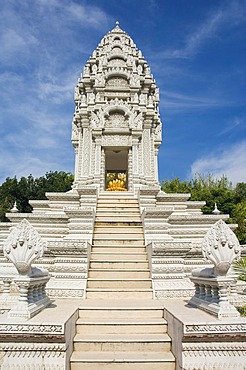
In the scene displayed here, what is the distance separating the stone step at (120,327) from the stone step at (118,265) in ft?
7.63

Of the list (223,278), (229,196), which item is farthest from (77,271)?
(229,196)

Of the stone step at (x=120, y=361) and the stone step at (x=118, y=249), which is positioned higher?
A: the stone step at (x=118, y=249)

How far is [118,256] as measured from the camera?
7.56m

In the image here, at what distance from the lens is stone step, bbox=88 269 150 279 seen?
6.98 metres

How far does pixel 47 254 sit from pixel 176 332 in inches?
Answer: 182

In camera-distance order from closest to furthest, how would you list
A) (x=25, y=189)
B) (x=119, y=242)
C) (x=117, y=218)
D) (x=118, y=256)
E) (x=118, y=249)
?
(x=118, y=256)
(x=118, y=249)
(x=119, y=242)
(x=117, y=218)
(x=25, y=189)

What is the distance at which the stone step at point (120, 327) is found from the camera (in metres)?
4.82

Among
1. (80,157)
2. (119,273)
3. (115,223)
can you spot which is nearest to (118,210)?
(115,223)

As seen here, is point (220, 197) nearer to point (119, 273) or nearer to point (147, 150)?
point (147, 150)

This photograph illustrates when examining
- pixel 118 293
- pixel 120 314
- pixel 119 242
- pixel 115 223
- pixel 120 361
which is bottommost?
pixel 120 361

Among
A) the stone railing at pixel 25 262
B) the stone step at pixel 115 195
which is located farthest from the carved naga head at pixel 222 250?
the stone step at pixel 115 195

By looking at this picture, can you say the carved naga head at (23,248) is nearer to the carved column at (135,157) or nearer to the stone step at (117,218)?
the stone step at (117,218)

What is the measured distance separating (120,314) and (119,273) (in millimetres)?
1792

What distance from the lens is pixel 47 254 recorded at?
786 centimetres
